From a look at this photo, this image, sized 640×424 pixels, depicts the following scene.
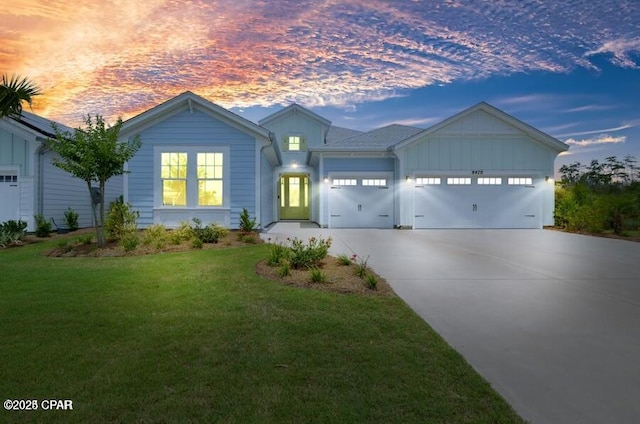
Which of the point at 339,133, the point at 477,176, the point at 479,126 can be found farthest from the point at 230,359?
the point at 339,133

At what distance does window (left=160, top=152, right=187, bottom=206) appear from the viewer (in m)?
13.5

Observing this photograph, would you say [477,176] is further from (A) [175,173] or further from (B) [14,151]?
(B) [14,151]

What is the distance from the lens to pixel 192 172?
13.5 meters

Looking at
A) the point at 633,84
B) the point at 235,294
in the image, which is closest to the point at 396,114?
the point at 633,84

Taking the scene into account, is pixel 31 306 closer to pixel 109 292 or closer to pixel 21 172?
pixel 109 292

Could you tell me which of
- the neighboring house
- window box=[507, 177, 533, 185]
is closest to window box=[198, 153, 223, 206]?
the neighboring house

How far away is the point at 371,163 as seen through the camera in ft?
54.6

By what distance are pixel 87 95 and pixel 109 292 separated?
13.1 m

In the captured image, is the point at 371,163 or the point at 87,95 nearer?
the point at 87,95

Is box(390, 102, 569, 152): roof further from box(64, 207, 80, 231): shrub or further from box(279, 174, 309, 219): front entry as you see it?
box(64, 207, 80, 231): shrub

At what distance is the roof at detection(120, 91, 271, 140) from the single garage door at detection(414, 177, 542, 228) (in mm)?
7751

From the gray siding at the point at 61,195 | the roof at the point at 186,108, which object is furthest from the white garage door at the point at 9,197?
the roof at the point at 186,108

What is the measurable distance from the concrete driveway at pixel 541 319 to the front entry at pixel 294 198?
14.0m

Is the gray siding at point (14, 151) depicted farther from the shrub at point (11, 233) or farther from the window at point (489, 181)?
the window at point (489, 181)
